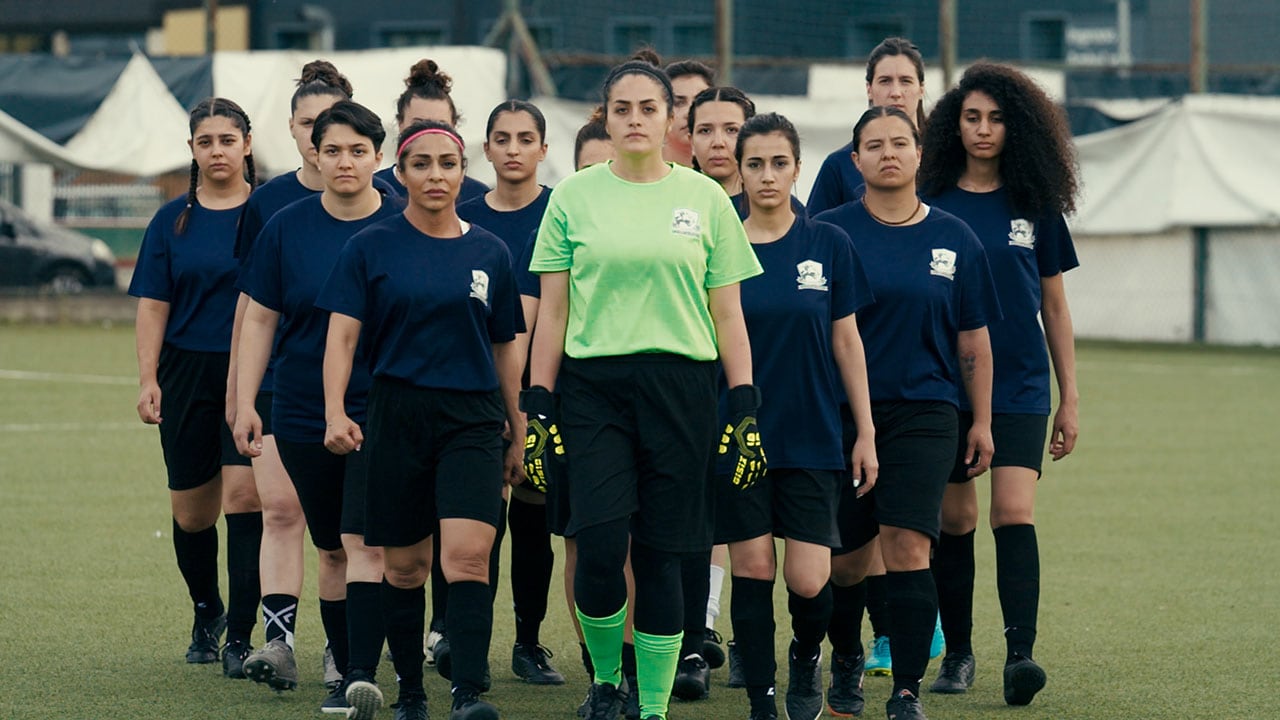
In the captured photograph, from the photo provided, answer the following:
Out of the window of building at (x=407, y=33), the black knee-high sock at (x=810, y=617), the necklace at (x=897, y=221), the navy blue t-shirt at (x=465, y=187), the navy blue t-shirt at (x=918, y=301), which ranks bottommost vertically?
the black knee-high sock at (x=810, y=617)

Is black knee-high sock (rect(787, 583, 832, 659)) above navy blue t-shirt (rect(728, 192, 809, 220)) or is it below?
below

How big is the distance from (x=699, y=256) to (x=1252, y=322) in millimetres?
18027

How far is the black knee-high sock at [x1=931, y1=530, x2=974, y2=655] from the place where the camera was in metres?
6.41

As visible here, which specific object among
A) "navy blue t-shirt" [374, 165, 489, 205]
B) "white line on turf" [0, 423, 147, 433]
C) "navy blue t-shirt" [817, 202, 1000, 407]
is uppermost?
"navy blue t-shirt" [374, 165, 489, 205]

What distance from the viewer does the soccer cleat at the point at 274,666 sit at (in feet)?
19.6

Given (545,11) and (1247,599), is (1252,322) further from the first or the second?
(1247,599)

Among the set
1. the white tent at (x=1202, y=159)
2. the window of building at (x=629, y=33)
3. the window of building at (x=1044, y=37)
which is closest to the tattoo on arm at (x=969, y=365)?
the white tent at (x=1202, y=159)

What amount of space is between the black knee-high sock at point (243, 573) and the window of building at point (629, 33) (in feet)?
77.9

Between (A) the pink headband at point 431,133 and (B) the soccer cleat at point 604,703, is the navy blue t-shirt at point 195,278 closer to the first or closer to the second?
(A) the pink headband at point 431,133

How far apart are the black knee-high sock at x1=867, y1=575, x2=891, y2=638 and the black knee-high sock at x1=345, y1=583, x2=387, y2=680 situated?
68.3 inches

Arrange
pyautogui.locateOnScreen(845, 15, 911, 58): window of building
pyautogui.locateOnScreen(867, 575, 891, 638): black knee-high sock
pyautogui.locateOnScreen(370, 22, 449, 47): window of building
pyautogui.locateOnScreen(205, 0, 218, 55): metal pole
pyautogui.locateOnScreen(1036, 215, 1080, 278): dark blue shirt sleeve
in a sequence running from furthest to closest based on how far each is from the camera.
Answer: pyautogui.locateOnScreen(370, 22, 449, 47): window of building, pyautogui.locateOnScreen(845, 15, 911, 58): window of building, pyautogui.locateOnScreen(205, 0, 218, 55): metal pole, pyautogui.locateOnScreen(867, 575, 891, 638): black knee-high sock, pyautogui.locateOnScreen(1036, 215, 1080, 278): dark blue shirt sleeve

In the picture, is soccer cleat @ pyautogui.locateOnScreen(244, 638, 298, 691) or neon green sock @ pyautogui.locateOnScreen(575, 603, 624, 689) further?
soccer cleat @ pyautogui.locateOnScreen(244, 638, 298, 691)

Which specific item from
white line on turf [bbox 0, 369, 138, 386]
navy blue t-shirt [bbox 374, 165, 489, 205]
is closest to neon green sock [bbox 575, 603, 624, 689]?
navy blue t-shirt [bbox 374, 165, 489, 205]

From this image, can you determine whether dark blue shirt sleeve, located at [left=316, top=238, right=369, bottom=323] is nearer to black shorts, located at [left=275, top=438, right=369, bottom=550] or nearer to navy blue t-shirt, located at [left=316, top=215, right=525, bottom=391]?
navy blue t-shirt, located at [left=316, top=215, right=525, bottom=391]
